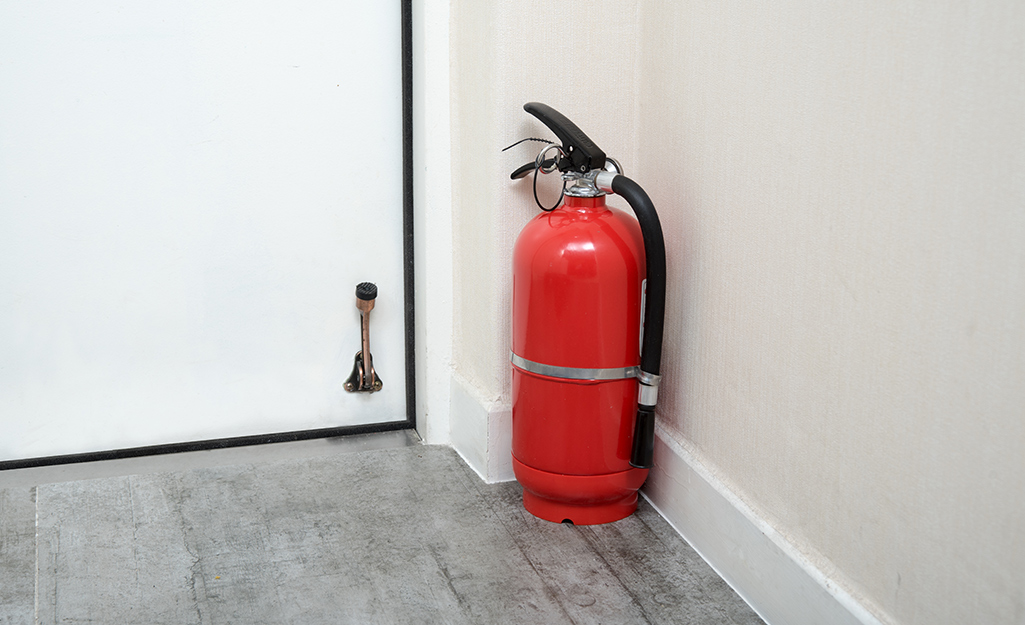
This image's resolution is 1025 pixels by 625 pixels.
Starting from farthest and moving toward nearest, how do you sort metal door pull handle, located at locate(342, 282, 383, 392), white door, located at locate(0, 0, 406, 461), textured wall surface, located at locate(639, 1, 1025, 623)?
metal door pull handle, located at locate(342, 282, 383, 392)
white door, located at locate(0, 0, 406, 461)
textured wall surface, located at locate(639, 1, 1025, 623)

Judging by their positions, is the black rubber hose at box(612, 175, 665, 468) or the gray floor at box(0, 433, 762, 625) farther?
the black rubber hose at box(612, 175, 665, 468)

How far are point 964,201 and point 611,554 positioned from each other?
0.85 m

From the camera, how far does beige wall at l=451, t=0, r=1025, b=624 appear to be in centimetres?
96

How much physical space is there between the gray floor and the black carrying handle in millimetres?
664

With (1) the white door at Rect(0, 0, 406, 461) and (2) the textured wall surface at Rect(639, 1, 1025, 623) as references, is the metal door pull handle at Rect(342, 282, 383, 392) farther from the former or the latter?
(2) the textured wall surface at Rect(639, 1, 1025, 623)

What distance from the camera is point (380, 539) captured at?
5.17ft

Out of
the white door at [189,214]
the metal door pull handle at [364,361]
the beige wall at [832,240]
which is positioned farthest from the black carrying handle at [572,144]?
the metal door pull handle at [364,361]

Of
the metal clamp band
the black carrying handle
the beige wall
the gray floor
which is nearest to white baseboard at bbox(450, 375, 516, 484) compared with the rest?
the gray floor

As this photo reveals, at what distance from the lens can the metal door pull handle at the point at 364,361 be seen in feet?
6.66

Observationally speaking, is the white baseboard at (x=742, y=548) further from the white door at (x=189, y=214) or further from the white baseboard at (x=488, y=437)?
the white door at (x=189, y=214)

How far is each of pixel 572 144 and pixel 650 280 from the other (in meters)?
0.28

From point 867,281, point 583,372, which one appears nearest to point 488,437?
point 583,372

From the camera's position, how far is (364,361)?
207 cm

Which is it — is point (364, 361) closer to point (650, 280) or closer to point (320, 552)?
point (320, 552)
